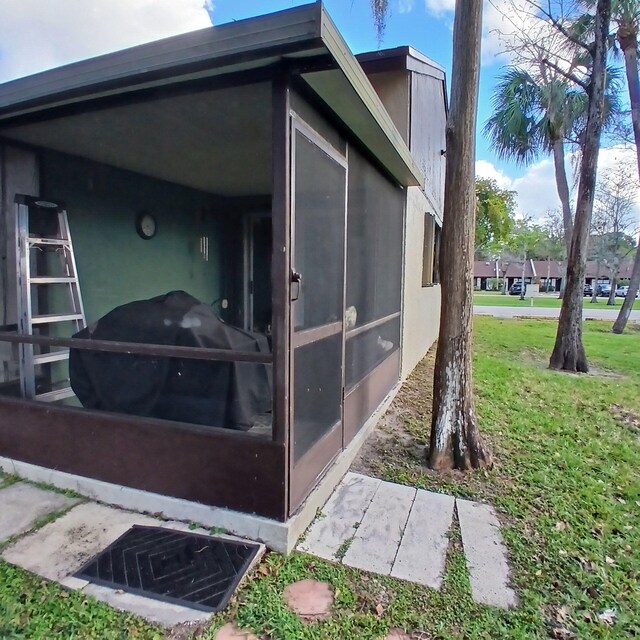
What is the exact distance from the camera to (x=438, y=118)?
7.99m

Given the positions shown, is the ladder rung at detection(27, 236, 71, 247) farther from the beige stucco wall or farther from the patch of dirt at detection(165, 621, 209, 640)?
the beige stucco wall

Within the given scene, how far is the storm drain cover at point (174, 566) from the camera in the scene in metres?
1.86

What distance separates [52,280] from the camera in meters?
3.34

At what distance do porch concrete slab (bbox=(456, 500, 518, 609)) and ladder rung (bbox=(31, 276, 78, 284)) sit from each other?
343 cm

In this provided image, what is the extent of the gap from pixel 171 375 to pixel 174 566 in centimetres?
111

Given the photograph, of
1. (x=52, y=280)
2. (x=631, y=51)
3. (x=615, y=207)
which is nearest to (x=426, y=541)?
(x=52, y=280)

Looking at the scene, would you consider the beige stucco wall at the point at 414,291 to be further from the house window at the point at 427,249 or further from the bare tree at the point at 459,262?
the bare tree at the point at 459,262

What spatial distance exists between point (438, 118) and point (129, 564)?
27.5 ft

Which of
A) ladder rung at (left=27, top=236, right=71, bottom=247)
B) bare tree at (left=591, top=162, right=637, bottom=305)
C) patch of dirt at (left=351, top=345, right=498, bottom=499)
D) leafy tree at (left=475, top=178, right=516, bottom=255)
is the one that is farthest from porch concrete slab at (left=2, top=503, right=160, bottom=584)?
bare tree at (left=591, top=162, right=637, bottom=305)

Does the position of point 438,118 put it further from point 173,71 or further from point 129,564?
point 129,564

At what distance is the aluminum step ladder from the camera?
10.2 ft

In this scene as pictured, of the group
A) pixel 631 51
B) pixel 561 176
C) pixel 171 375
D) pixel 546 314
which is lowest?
pixel 546 314

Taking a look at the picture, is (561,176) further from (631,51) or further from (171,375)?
(171,375)

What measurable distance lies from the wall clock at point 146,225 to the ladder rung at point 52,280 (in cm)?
126
